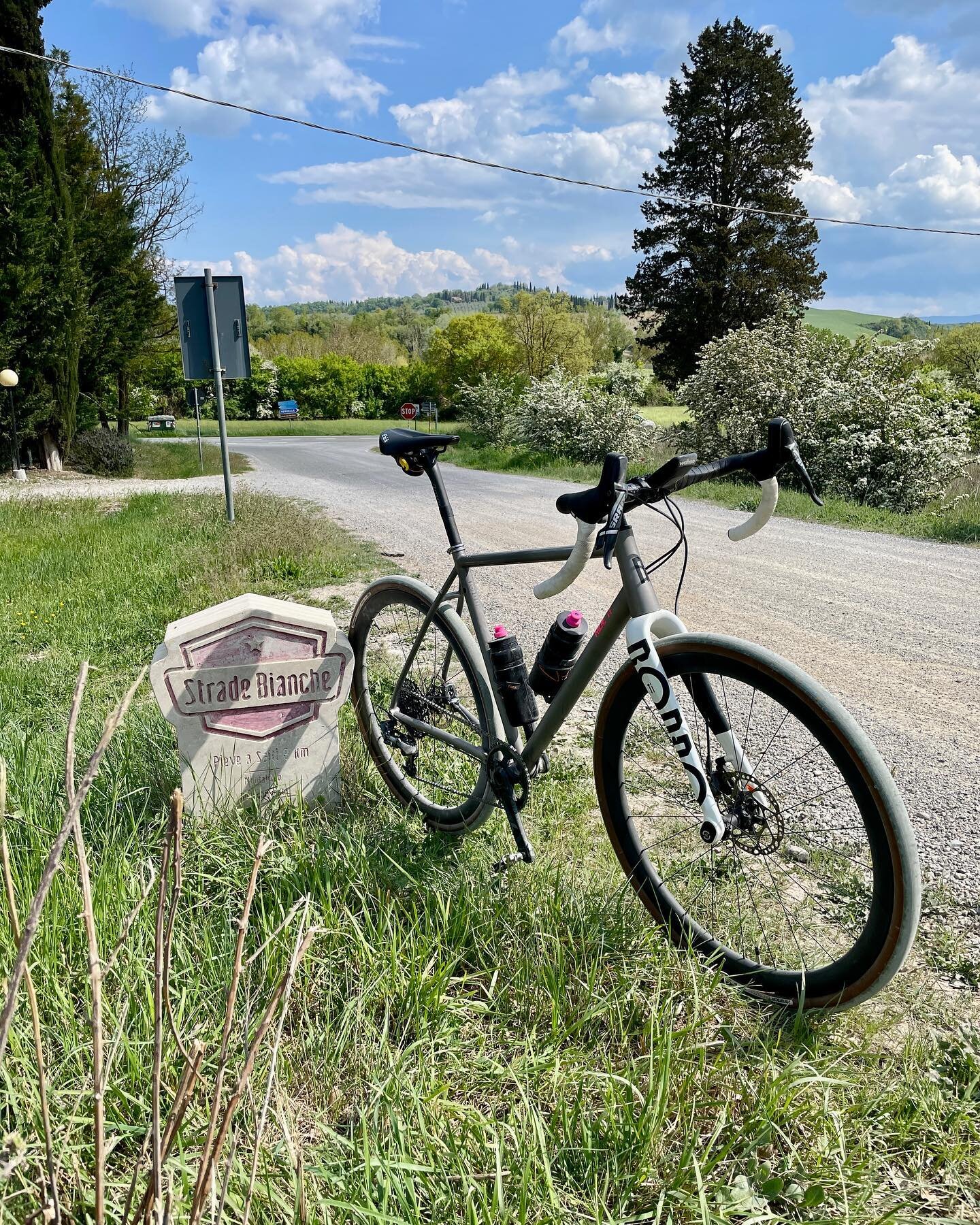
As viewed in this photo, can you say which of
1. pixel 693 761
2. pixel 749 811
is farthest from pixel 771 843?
pixel 693 761

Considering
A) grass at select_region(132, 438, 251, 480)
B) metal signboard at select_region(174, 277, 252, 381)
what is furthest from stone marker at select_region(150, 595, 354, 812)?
grass at select_region(132, 438, 251, 480)

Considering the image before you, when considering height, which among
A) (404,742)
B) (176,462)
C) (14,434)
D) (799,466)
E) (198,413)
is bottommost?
(404,742)

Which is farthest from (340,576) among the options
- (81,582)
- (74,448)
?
(74,448)

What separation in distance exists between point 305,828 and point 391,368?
60829mm

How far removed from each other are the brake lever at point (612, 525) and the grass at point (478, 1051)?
3.01 feet

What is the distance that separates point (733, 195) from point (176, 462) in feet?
77.1

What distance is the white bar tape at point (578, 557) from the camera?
6.59 feet

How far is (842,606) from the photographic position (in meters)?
6.21

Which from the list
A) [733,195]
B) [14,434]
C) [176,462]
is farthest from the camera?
[733,195]

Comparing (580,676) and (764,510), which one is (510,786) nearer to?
(580,676)

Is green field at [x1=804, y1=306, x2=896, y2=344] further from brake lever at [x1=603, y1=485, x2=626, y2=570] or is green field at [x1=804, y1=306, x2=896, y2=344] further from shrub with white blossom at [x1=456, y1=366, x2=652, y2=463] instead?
brake lever at [x1=603, y1=485, x2=626, y2=570]

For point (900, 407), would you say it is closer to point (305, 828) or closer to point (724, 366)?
point (724, 366)

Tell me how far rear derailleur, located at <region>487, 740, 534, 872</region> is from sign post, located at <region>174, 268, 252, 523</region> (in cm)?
769

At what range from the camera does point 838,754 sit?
1.79 m
